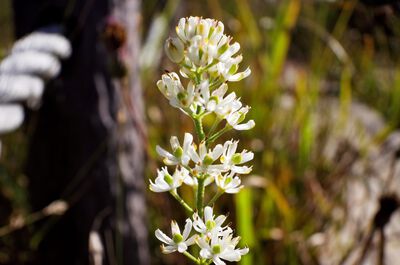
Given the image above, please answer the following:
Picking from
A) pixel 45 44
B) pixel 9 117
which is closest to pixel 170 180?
pixel 9 117

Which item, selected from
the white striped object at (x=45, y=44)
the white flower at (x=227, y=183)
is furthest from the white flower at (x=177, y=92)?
the white striped object at (x=45, y=44)

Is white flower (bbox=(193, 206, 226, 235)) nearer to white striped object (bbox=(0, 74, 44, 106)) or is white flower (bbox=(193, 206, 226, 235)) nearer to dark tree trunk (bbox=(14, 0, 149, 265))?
white striped object (bbox=(0, 74, 44, 106))

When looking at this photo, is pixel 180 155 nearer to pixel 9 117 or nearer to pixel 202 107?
pixel 202 107

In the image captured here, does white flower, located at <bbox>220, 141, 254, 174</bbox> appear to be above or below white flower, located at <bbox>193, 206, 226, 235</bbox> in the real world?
above

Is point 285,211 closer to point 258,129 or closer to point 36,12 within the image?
point 258,129

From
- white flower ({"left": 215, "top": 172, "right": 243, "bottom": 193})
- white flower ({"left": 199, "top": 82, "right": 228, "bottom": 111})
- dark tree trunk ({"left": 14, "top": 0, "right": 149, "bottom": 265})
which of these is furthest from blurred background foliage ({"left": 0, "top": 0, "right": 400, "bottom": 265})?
white flower ({"left": 199, "top": 82, "right": 228, "bottom": 111})

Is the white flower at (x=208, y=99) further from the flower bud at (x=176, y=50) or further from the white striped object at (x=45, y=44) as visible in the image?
the white striped object at (x=45, y=44)

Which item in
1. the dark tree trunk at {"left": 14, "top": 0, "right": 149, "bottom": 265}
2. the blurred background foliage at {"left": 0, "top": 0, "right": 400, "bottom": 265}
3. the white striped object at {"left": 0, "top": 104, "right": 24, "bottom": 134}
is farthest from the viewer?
the blurred background foliage at {"left": 0, "top": 0, "right": 400, "bottom": 265}

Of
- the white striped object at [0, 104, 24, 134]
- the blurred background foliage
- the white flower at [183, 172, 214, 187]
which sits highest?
the white flower at [183, 172, 214, 187]

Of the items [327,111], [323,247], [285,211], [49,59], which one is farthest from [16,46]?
[327,111]
